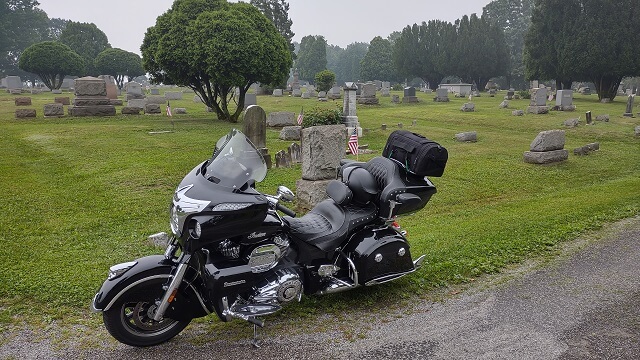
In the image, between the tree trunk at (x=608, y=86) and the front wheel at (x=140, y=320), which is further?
the tree trunk at (x=608, y=86)

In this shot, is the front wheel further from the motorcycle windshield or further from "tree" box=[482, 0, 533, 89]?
"tree" box=[482, 0, 533, 89]

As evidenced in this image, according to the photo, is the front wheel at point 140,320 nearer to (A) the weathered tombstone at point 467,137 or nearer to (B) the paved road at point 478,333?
(B) the paved road at point 478,333

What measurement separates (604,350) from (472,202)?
20.1 feet

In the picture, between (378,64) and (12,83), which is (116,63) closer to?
(12,83)

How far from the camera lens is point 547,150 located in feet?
44.3

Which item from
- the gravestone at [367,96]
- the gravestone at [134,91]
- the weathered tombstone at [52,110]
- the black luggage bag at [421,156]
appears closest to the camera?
the black luggage bag at [421,156]

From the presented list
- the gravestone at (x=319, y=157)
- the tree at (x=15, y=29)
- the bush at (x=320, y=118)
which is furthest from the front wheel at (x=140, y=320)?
the tree at (x=15, y=29)

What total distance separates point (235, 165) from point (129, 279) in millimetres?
1198

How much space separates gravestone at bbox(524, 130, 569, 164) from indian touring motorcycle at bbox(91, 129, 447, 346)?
9.86 m

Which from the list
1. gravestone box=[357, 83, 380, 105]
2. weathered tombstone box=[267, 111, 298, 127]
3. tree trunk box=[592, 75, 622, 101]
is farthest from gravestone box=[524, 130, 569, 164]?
tree trunk box=[592, 75, 622, 101]

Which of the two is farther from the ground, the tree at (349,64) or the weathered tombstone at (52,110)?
the tree at (349,64)

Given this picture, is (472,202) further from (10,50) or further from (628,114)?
(10,50)

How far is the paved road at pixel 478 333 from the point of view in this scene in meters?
3.77

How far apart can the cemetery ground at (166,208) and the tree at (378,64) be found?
179 feet
